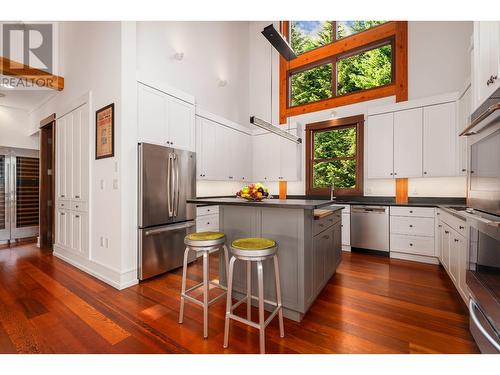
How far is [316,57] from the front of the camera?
5.15 meters

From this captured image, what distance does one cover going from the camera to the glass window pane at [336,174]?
473cm

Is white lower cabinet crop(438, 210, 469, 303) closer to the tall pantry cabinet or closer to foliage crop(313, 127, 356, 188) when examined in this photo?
foliage crop(313, 127, 356, 188)

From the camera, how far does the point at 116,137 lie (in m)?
2.82

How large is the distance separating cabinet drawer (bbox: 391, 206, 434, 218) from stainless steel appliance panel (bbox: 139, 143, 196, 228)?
3.25m

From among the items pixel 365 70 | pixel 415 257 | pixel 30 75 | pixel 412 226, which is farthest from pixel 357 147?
pixel 30 75

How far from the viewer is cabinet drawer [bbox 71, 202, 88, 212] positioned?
131 inches

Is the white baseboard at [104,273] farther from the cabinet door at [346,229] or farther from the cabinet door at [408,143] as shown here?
the cabinet door at [408,143]

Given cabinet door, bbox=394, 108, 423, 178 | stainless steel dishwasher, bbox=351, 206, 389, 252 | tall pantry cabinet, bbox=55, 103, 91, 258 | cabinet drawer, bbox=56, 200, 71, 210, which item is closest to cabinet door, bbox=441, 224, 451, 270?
stainless steel dishwasher, bbox=351, 206, 389, 252

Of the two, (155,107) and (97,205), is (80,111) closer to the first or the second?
(155,107)

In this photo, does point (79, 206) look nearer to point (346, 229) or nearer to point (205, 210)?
point (205, 210)

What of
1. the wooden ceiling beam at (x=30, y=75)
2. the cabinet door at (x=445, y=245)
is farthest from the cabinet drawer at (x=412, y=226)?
the wooden ceiling beam at (x=30, y=75)

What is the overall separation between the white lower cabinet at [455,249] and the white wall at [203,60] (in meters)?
3.93

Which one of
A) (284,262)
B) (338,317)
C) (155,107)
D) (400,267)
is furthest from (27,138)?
(400,267)

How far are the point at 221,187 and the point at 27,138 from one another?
455cm
